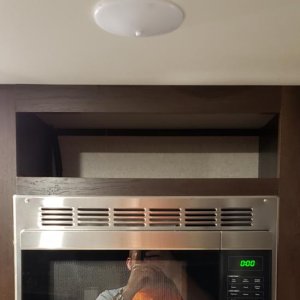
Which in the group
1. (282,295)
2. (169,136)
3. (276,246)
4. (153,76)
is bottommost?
(282,295)

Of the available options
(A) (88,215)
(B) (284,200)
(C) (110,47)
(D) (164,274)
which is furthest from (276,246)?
(C) (110,47)

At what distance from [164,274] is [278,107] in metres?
0.45

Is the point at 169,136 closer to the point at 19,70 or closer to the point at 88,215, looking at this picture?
the point at 88,215

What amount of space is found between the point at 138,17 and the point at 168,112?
35 cm

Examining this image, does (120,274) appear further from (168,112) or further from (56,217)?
(168,112)

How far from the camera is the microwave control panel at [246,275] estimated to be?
0.76 m

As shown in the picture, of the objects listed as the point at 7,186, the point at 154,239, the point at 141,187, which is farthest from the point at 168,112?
the point at 7,186

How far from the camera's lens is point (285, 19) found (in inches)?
17.5

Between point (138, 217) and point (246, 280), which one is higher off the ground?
point (138, 217)

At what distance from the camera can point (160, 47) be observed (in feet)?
1.79

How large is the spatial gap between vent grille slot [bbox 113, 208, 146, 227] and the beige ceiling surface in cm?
28

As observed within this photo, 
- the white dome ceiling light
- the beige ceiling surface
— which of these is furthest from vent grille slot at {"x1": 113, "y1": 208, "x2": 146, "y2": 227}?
the white dome ceiling light

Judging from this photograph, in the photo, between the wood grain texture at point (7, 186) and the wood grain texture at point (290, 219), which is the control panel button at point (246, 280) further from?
the wood grain texture at point (7, 186)

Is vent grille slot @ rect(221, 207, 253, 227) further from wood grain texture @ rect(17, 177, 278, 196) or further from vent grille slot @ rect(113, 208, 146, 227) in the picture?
vent grille slot @ rect(113, 208, 146, 227)
